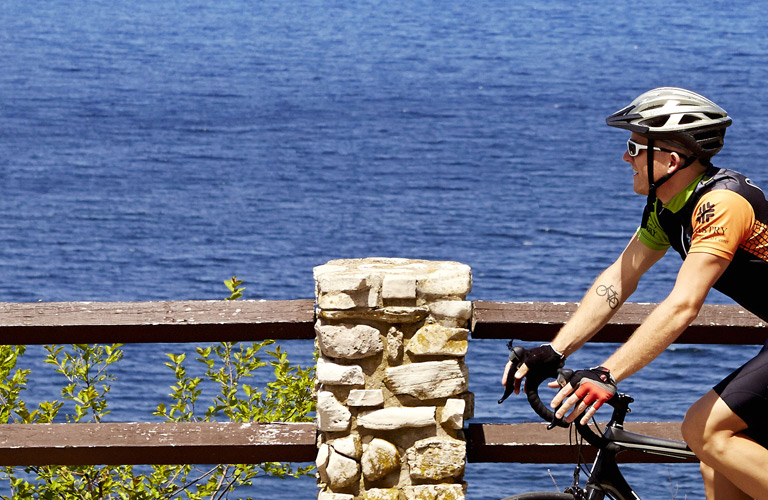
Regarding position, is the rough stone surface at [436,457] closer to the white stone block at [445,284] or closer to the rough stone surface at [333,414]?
the rough stone surface at [333,414]

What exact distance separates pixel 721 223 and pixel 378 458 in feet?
6.62

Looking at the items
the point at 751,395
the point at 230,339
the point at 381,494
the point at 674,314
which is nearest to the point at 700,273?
the point at 674,314

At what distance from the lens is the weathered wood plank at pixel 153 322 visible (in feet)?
17.4

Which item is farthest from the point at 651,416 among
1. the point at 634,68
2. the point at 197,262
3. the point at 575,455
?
the point at 634,68

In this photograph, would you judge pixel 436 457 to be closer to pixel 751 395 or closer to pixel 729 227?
pixel 751 395

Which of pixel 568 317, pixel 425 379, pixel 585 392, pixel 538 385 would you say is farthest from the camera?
pixel 568 317

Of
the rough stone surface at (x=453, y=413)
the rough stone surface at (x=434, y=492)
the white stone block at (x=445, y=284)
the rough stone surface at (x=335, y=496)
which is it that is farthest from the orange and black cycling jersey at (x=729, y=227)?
the rough stone surface at (x=335, y=496)

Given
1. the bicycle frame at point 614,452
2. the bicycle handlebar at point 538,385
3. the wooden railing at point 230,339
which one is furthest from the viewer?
the wooden railing at point 230,339

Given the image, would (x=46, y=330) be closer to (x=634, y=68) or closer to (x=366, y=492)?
(x=366, y=492)

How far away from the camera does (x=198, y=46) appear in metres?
111

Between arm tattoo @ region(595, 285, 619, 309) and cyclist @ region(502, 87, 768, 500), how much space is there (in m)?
0.22

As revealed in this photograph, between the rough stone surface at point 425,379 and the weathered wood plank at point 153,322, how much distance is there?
0.47m

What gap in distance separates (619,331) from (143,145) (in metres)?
63.8

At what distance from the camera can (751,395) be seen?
3.94 m
